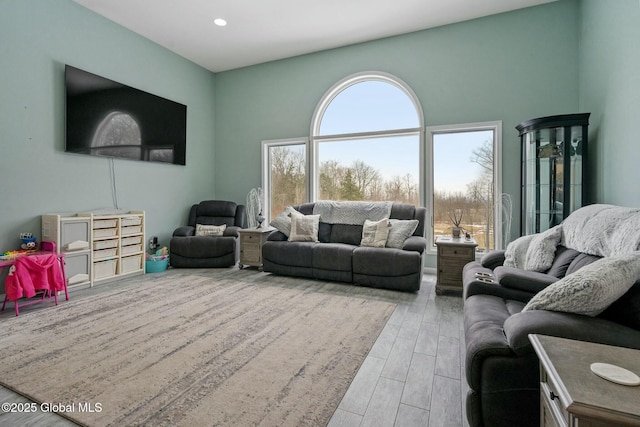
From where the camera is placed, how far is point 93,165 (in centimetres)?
412

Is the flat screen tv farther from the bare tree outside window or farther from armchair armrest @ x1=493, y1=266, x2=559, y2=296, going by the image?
armchair armrest @ x1=493, y1=266, x2=559, y2=296

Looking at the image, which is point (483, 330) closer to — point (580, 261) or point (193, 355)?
point (580, 261)

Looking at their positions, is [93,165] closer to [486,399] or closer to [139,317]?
[139,317]

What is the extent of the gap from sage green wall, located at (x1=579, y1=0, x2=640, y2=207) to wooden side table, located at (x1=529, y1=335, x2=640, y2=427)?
2345mm

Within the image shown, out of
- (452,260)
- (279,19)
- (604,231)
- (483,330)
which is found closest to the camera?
(483,330)

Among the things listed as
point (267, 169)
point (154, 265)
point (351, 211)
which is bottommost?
point (154, 265)

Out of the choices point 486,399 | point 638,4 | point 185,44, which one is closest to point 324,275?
point 486,399

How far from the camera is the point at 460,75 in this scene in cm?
435

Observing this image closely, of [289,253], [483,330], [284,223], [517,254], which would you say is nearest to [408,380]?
[483,330]

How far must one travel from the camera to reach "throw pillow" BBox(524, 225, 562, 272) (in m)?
2.40

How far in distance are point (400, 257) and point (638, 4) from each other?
293 centimetres

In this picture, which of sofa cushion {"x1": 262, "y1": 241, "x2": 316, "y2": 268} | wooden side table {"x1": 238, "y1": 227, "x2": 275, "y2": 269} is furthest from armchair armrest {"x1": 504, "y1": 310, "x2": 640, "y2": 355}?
wooden side table {"x1": 238, "y1": 227, "x2": 275, "y2": 269}

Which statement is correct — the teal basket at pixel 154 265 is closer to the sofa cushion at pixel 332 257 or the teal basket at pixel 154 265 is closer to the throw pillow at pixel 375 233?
the sofa cushion at pixel 332 257

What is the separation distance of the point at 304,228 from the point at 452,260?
1.99 meters
